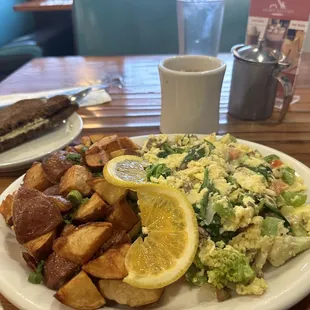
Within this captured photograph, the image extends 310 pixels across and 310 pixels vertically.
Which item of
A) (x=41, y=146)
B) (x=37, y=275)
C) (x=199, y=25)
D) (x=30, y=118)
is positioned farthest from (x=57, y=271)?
(x=199, y=25)

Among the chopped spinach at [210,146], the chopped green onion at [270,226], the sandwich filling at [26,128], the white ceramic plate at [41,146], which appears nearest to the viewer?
the chopped green onion at [270,226]

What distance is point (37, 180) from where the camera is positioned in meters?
1.06

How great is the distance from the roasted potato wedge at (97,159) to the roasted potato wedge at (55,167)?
53 mm

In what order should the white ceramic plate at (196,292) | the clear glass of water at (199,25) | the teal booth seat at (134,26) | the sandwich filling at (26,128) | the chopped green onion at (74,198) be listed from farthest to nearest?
the teal booth seat at (134,26)
the clear glass of water at (199,25)
the sandwich filling at (26,128)
the chopped green onion at (74,198)
the white ceramic plate at (196,292)

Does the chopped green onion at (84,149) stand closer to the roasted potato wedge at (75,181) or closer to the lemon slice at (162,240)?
the roasted potato wedge at (75,181)

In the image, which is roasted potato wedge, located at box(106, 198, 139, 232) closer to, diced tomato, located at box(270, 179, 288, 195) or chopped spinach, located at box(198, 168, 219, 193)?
chopped spinach, located at box(198, 168, 219, 193)

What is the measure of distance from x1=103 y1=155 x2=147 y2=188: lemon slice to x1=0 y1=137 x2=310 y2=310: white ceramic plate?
0.24 meters

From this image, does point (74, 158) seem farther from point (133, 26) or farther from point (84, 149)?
point (133, 26)

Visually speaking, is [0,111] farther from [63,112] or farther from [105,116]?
[105,116]

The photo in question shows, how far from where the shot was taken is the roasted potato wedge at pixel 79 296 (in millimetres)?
760

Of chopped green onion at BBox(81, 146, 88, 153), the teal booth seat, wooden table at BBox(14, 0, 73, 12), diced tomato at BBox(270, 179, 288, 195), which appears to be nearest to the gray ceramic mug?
chopped green onion at BBox(81, 146, 88, 153)

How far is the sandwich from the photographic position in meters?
1.47

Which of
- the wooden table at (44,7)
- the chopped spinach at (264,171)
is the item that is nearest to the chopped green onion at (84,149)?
the chopped spinach at (264,171)

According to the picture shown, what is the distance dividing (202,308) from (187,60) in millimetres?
1010
